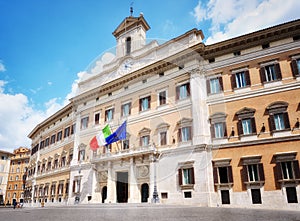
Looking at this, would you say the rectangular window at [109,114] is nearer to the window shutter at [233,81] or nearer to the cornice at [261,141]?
the cornice at [261,141]

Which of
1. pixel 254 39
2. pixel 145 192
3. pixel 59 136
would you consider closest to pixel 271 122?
pixel 254 39

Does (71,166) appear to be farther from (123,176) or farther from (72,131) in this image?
(123,176)

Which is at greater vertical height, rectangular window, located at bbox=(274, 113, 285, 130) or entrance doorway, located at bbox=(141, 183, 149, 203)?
rectangular window, located at bbox=(274, 113, 285, 130)

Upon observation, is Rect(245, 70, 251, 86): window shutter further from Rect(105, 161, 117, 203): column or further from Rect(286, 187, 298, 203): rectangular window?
Rect(105, 161, 117, 203): column

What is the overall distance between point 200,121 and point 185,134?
1655 mm

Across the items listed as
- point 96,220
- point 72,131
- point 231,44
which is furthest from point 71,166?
point 96,220

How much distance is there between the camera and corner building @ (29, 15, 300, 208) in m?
17.1

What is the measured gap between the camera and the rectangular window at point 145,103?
23078 mm

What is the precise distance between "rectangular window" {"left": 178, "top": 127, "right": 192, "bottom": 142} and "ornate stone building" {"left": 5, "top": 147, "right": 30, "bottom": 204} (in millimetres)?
55965

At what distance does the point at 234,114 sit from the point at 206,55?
5.78m

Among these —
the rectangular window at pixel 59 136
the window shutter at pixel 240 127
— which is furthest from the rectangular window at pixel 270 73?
the rectangular window at pixel 59 136

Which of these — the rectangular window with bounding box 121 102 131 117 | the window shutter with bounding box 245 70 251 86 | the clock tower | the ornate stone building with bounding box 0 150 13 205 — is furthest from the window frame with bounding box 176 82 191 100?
the ornate stone building with bounding box 0 150 13 205

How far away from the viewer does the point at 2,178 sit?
2504 inches

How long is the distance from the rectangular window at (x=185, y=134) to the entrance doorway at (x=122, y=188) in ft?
21.1
